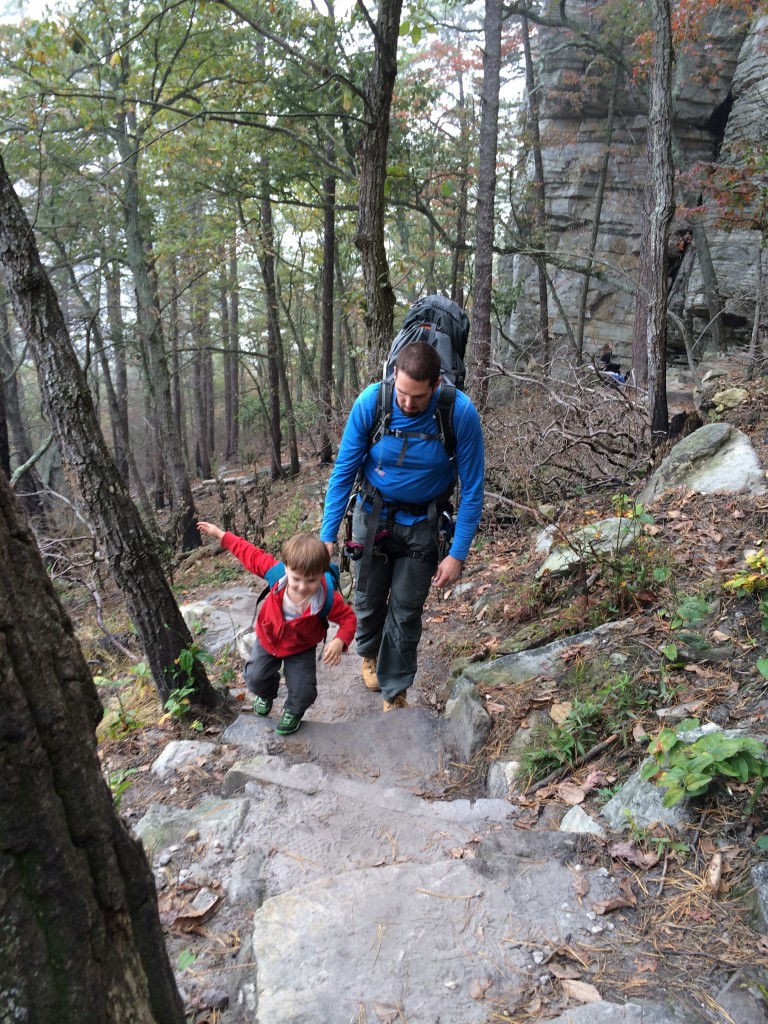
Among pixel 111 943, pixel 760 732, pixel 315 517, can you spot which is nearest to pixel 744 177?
pixel 315 517

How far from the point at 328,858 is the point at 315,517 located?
937 centimetres

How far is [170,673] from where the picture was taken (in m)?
4.19

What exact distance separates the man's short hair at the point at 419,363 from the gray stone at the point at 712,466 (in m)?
3.02

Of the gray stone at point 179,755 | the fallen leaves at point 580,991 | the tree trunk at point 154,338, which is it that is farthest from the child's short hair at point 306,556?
the tree trunk at point 154,338

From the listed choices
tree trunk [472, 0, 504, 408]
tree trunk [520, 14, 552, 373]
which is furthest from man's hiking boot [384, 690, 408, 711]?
tree trunk [520, 14, 552, 373]

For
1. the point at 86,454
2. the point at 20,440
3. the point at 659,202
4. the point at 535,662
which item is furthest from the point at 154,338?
the point at 535,662

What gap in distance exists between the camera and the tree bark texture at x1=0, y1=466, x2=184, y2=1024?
3.83 feet

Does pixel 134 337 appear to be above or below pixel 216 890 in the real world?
above

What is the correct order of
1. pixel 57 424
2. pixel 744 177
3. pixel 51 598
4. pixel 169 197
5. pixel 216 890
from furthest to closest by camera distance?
pixel 169 197 < pixel 744 177 < pixel 57 424 < pixel 216 890 < pixel 51 598

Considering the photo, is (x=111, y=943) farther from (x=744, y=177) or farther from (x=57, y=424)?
(x=744, y=177)

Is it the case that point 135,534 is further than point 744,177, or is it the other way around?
point 744,177

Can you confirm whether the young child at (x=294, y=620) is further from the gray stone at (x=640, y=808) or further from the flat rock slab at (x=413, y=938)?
the gray stone at (x=640, y=808)

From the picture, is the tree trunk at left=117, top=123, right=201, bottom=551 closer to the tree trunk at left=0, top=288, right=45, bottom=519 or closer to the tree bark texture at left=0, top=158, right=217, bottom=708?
the tree trunk at left=0, top=288, right=45, bottom=519

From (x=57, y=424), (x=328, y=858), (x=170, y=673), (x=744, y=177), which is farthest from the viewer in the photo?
(x=744, y=177)
